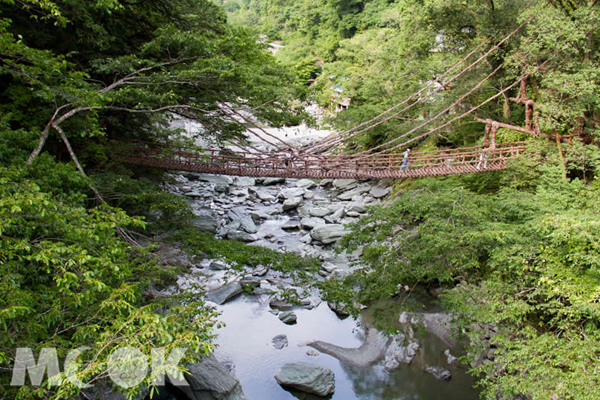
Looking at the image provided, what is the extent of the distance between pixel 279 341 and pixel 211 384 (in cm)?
138

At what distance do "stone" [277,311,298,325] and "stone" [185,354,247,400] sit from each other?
59.0 inches

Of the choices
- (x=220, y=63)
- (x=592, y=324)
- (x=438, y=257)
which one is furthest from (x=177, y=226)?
(x=592, y=324)

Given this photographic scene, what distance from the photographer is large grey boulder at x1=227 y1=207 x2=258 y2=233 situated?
7893 millimetres

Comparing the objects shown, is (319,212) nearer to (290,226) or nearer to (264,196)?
(290,226)

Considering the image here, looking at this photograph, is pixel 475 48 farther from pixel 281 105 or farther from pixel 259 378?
pixel 259 378

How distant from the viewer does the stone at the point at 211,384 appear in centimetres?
364

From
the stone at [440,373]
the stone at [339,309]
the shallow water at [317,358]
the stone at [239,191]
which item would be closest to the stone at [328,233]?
the shallow water at [317,358]

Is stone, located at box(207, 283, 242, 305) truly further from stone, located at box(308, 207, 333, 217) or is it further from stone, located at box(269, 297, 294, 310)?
stone, located at box(308, 207, 333, 217)

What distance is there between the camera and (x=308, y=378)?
409cm

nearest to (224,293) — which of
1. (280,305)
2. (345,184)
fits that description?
(280,305)

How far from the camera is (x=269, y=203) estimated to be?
1008 cm

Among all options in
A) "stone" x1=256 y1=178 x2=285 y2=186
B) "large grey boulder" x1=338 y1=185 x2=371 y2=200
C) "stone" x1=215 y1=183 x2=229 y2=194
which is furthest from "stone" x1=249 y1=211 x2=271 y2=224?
"stone" x1=256 y1=178 x2=285 y2=186

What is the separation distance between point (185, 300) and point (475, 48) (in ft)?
21.0

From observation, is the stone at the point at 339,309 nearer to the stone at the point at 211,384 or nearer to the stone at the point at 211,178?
the stone at the point at 211,384
